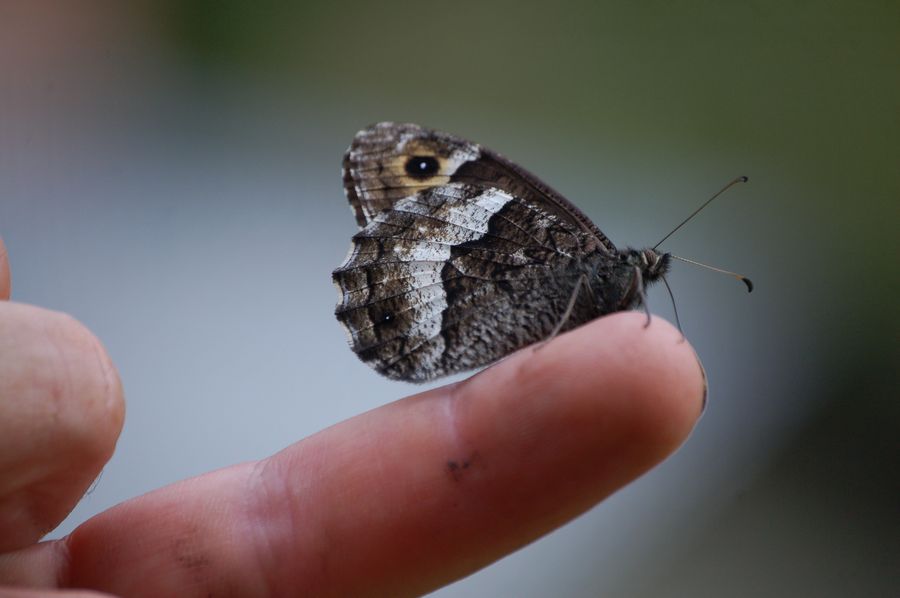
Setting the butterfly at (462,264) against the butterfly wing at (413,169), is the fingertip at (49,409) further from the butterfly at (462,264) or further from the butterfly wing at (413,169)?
the butterfly wing at (413,169)

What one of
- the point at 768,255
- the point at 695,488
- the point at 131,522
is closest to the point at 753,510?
the point at 695,488

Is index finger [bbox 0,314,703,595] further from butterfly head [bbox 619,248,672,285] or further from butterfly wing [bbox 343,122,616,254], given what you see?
butterfly wing [bbox 343,122,616,254]

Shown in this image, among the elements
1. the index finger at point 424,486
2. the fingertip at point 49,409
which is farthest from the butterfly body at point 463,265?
the fingertip at point 49,409

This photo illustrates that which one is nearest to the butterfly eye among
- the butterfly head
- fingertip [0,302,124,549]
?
the butterfly head

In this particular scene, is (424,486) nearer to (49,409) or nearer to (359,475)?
(359,475)

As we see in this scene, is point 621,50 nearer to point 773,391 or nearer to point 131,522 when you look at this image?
point 773,391

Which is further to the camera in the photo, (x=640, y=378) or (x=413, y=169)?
(x=413, y=169)

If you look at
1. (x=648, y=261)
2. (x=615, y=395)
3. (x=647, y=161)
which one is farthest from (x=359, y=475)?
(x=647, y=161)
